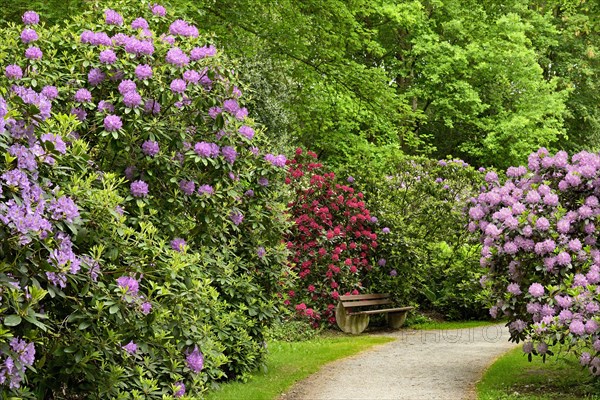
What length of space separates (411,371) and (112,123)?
5.58m

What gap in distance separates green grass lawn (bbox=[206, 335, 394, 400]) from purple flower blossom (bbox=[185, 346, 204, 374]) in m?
2.54

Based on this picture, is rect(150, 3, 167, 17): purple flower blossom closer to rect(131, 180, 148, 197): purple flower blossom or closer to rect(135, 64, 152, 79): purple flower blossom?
rect(135, 64, 152, 79): purple flower blossom

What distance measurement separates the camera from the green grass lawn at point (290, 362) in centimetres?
789

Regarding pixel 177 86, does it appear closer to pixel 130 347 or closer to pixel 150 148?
pixel 150 148

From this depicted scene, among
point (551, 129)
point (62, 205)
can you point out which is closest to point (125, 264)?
point (62, 205)

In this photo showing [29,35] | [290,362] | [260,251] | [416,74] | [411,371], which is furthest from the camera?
[416,74]

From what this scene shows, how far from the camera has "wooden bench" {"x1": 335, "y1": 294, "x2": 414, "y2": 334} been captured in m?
13.7

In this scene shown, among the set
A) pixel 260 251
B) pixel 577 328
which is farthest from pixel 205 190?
pixel 577 328

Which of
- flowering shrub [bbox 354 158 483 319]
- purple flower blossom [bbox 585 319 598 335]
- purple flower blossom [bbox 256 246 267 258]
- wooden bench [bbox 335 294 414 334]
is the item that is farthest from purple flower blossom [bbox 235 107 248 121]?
flowering shrub [bbox 354 158 483 319]

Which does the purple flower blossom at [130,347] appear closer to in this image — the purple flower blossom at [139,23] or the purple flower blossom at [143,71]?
the purple flower blossom at [143,71]

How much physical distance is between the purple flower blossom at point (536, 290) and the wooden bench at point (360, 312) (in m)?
5.99

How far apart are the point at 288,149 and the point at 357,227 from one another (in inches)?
141

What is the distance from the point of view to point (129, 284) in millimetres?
4082

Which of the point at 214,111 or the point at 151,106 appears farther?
the point at 214,111
